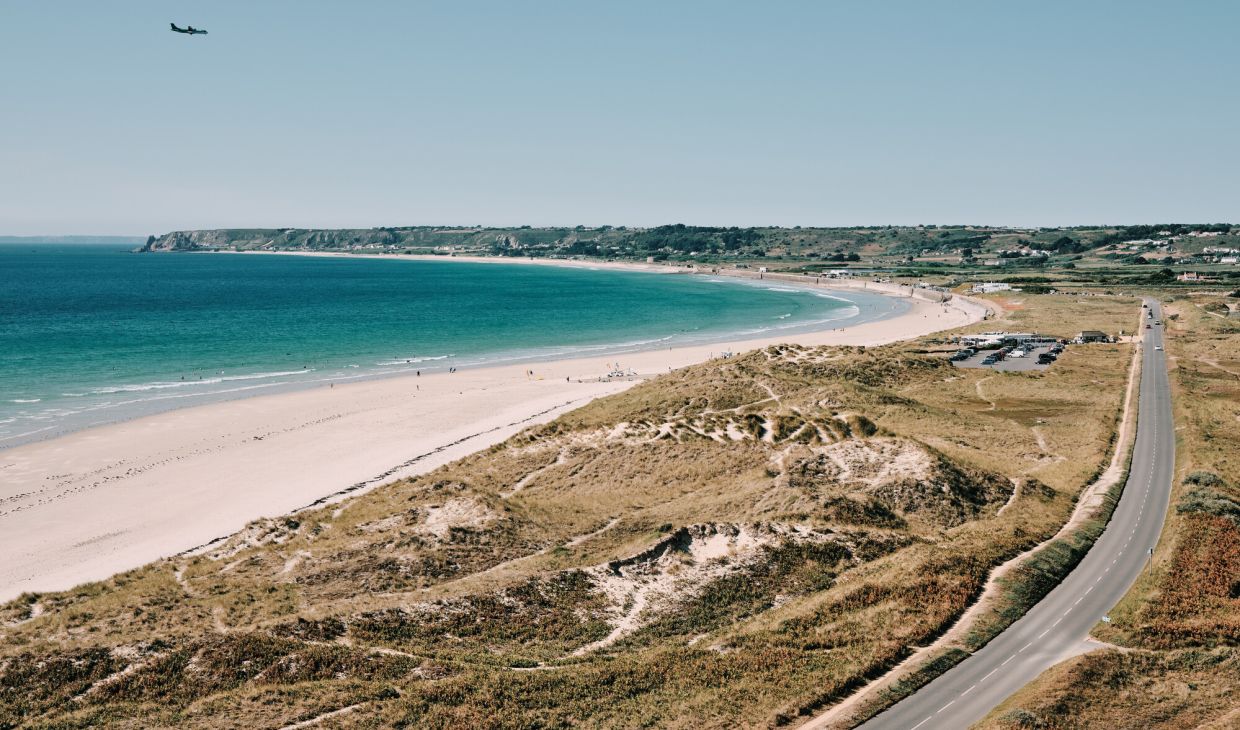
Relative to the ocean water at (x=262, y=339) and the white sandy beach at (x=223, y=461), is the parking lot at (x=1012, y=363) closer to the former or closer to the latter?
the white sandy beach at (x=223, y=461)

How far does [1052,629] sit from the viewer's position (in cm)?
2998

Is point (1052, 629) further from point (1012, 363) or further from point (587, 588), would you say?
point (1012, 363)

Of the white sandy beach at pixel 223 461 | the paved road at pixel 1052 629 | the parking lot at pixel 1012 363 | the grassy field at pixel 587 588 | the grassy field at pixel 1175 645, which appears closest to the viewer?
the grassy field at pixel 1175 645

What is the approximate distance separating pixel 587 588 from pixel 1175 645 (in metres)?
23.1

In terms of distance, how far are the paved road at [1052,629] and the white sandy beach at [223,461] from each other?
133 feet

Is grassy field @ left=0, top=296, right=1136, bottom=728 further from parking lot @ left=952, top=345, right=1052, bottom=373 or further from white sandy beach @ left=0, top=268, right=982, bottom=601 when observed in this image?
parking lot @ left=952, top=345, right=1052, bottom=373

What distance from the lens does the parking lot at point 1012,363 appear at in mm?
96475

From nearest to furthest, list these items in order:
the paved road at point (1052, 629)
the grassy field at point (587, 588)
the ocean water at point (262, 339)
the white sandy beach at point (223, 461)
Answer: the paved road at point (1052, 629), the grassy field at point (587, 588), the white sandy beach at point (223, 461), the ocean water at point (262, 339)

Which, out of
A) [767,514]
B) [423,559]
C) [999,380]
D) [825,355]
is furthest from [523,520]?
[999,380]

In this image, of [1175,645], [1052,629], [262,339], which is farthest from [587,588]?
[262,339]

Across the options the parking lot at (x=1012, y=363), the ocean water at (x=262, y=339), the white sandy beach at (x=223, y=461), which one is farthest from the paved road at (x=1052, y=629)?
the ocean water at (x=262, y=339)

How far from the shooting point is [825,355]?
8525 centimetres

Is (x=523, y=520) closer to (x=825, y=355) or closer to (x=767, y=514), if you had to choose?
(x=767, y=514)

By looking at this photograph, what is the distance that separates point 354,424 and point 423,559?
134ft
